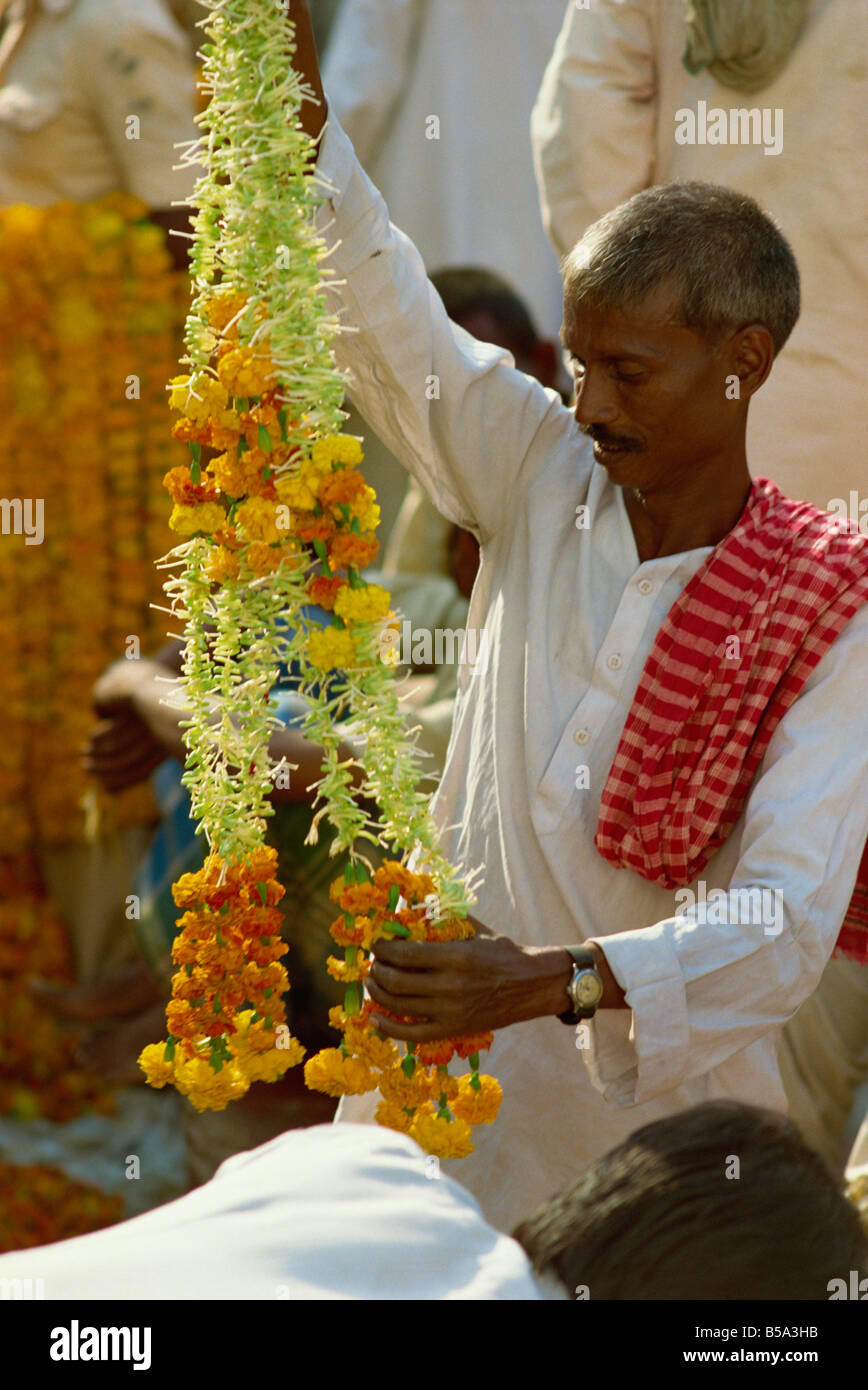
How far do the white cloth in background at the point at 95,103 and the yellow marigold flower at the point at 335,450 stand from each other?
329cm

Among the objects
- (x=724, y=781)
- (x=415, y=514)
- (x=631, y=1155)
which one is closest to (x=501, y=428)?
(x=724, y=781)

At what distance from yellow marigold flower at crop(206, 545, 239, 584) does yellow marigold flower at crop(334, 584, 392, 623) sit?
142 millimetres

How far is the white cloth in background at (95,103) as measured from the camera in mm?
5340

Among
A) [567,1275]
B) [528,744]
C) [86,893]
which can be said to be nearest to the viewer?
[567,1275]

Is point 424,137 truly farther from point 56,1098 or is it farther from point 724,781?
point 724,781

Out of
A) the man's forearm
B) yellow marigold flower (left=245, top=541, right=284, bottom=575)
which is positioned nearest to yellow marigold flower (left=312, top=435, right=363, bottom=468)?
yellow marigold flower (left=245, top=541, right=284, bottom=575)

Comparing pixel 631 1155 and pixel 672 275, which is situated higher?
pixel 672 275

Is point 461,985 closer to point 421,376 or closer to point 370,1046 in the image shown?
point 370,1046

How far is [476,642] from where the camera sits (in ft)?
9.21

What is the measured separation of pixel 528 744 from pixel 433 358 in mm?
599

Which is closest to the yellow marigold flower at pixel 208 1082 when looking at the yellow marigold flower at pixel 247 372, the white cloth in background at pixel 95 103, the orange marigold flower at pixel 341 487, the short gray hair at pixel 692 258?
the orange marigold flower at pixel 341 487

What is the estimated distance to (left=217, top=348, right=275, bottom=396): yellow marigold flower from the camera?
216 cm

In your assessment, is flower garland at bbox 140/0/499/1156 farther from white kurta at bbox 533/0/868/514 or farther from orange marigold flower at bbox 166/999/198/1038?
white kurta at bbox 533/0/868/514

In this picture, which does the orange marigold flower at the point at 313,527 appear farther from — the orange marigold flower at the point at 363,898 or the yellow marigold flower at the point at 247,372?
the orange marigold flower at the point at 363,898
